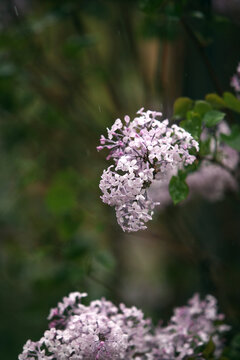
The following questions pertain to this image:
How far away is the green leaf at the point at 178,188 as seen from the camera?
2.28 ft

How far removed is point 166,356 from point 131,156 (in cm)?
37

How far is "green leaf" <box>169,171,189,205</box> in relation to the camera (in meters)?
0.69

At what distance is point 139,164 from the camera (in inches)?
24.7

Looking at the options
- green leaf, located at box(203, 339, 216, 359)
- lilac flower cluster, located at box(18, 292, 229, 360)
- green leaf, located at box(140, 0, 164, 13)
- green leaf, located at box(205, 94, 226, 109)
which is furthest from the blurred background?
green leaf, located at box(203, 339, 216, 359)

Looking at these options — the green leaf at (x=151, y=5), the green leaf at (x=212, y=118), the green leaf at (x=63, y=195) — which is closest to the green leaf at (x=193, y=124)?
the green leaf at (x=212, y=118)

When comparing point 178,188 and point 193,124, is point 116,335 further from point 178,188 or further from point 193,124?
point 193,124

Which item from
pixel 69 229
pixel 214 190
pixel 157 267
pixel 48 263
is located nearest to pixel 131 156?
pixel 214 190

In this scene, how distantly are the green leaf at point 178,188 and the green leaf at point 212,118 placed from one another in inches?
3.8

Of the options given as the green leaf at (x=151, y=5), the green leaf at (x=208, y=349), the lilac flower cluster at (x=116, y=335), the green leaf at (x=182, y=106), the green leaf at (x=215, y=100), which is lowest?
the green leaf at (x=208, y=349)

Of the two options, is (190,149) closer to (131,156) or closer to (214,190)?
(131,156)

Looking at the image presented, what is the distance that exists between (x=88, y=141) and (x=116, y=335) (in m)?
1.27

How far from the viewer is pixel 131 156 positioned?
0.63 meters

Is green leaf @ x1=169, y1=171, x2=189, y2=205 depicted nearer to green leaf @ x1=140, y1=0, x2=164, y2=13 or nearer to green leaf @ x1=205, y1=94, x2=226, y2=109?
green leaf @ x1=205, y1=94, x2=226, y2=109

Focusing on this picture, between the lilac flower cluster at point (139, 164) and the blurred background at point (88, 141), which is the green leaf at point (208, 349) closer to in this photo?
the lilac flower cluster at point (139, 164)
